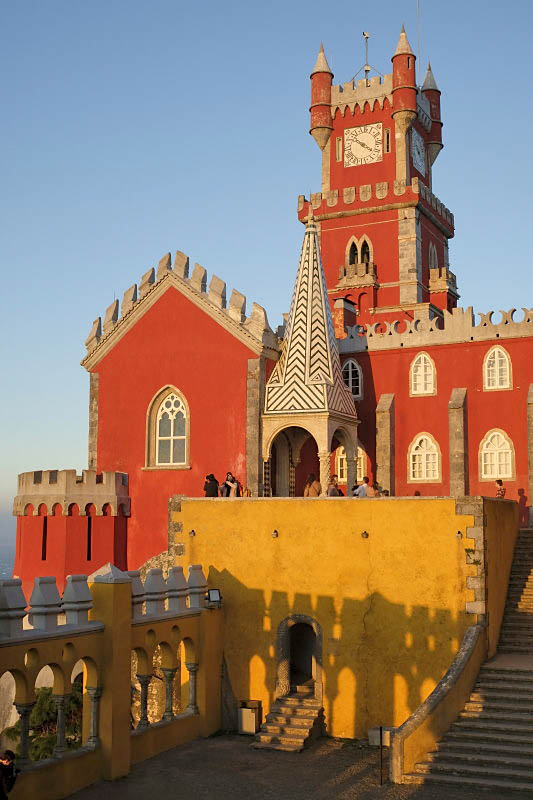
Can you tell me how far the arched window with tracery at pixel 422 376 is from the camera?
1093 inches

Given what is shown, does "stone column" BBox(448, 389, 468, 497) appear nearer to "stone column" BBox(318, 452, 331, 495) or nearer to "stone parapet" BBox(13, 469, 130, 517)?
"stone column" BBox(318, 452, 331, 495)

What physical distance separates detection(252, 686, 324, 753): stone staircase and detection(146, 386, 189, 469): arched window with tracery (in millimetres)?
10278

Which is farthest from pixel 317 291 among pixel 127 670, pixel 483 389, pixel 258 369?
pixel 127 670

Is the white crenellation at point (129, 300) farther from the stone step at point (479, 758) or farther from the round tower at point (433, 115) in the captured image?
the round tower at point (433, 115)


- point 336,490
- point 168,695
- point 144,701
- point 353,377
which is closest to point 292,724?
point 168,695

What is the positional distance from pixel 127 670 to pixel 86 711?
93 cm

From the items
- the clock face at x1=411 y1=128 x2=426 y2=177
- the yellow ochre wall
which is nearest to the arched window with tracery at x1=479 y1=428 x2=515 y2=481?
the yellow ochre wall

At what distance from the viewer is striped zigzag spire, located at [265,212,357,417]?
973 inches

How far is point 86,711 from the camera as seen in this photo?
14578 millimetres

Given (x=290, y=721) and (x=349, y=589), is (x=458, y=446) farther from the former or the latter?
(x=290, y=721)

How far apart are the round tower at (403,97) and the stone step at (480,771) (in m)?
29.5

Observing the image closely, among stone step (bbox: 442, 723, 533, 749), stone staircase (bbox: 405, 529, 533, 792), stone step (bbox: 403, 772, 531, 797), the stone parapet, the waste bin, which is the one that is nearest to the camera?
stone step (bbox: 403, 772, 531, 797)

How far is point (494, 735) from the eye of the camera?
14.4 metres

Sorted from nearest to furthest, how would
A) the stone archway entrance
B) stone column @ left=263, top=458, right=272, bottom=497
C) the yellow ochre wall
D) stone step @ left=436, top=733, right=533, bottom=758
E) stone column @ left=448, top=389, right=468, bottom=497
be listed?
1. stone step @ left=436, top=733, right=533, bottom=758
2. the yellow ochre wall
3. the stone archway entrance
4. stone column @ left=263, top=458, right=272, bottom=497
5. stone column @ left=448, top=389, right=468, bottom=497
